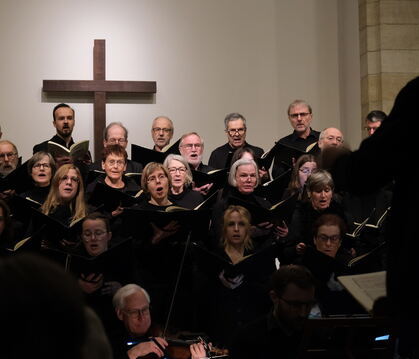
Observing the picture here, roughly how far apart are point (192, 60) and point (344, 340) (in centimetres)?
710

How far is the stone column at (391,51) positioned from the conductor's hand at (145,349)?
16.5ft

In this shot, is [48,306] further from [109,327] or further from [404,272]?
[109,327]

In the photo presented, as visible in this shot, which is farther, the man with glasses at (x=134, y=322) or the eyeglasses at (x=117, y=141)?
the eyeglasses at (x=117, y=141)

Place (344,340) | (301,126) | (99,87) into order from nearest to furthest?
(344,340) < (301,126) < (99,87)

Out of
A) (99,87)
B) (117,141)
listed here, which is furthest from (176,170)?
(99,87)

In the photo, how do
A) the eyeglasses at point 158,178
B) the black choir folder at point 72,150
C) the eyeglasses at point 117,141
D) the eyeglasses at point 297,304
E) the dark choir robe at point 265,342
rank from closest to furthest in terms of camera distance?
1. the dark choir robe at point 265,342
2. the eyeglasses at point 297,304
3. the eyeglasses at point 158,178
4. the black choir folder at point 72,150
5. the eyeglasses at point 117,141

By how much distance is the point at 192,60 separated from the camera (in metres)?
9.32

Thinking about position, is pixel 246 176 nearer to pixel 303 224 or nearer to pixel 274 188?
pixel 274 188

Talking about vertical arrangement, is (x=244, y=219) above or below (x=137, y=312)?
above

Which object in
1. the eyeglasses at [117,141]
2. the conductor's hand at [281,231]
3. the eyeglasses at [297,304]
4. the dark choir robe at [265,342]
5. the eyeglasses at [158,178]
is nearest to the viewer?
the dark choir robe at [265,342]

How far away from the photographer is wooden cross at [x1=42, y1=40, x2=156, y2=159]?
8.91m

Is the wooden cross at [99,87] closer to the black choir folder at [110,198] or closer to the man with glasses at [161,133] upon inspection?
the man with glasses at [161,133]

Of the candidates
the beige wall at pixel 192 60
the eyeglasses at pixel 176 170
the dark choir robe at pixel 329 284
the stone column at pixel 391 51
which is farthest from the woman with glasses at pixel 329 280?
the beige wall at pixel 192 60

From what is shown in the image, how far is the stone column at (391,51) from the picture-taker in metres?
8.51
